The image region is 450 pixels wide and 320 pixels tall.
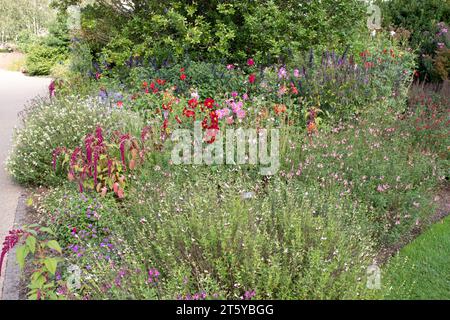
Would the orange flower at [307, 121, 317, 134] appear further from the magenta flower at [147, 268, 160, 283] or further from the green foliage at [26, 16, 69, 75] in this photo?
the green foliage at [26, 16, 69, 75]

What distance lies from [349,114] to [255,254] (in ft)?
12.3

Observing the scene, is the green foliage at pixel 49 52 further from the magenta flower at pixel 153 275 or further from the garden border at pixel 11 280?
the magenta flower at pixel 153 275

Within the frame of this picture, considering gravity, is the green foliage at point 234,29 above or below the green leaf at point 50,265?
above

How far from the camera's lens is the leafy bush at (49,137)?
15.8 ft

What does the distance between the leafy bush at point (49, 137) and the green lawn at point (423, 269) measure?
2.98 meters

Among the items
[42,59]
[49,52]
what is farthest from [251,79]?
[49,52]

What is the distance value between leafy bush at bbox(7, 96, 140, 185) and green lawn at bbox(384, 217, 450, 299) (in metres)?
2.98

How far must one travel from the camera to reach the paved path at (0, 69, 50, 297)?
14.2 feet

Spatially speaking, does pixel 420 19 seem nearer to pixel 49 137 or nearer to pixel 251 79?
pixel 251 79

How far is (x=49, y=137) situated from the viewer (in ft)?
16.0

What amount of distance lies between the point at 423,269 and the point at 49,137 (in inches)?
145

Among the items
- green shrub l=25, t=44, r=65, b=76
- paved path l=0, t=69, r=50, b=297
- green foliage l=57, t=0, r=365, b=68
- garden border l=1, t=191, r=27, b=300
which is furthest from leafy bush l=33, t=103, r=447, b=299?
green shrub l=25, t=44, r=65, b=76

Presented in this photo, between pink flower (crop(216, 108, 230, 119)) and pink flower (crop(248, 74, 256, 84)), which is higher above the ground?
pink flower (crop(248, 74, 256, 84))

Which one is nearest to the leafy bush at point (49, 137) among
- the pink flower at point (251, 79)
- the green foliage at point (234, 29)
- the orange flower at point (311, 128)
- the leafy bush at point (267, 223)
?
the leafy bush at point (267, 223)
